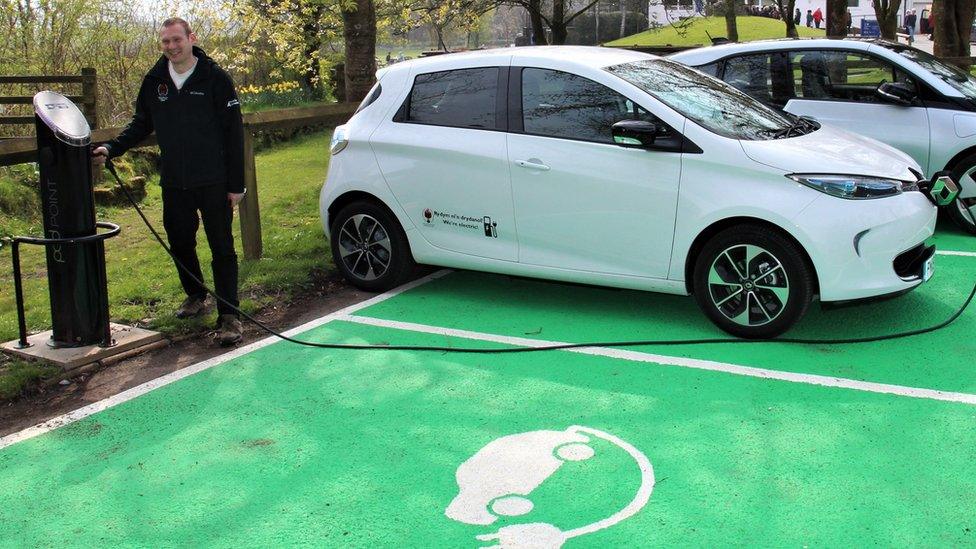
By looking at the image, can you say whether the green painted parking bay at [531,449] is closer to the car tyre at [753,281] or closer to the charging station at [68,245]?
the car tyre at [753,281]

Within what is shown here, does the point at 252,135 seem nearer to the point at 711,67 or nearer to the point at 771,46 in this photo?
the point at 711,67

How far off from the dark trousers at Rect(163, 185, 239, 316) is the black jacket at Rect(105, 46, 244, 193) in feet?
0.32

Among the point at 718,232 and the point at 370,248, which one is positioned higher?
the point at 718,232

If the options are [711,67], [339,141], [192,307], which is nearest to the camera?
[192,307]

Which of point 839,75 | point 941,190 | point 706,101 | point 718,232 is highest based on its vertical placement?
point 839,75

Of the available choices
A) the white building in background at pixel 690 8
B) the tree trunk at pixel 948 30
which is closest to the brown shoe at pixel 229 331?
the tree trunk at pixel 948 30

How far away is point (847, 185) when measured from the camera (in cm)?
552

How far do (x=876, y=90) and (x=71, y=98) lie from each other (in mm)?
10561

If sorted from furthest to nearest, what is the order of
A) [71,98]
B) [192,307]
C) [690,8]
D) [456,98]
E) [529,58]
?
[690,8] → [71,98] → [456,98] → [192,307] → [529,58]

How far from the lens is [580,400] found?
16.3ft

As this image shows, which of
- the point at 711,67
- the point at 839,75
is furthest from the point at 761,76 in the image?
the point at 839,75

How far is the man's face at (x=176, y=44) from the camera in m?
5.84

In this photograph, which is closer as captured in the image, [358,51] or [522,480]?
[522,480]

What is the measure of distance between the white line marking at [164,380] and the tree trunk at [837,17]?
11.9 meters
